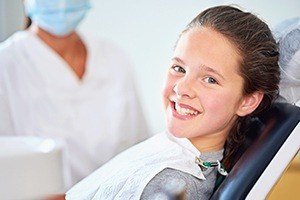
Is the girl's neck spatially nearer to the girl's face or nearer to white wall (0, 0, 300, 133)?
the girl's face

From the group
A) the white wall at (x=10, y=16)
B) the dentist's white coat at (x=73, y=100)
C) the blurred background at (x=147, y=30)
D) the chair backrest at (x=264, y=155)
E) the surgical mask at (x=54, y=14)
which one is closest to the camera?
the chair backrest at (x=264, y=155)

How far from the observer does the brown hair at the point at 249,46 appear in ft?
3.76


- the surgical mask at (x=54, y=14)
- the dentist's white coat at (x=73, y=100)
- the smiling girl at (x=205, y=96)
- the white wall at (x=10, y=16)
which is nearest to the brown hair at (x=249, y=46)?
the smiling girl at (x=205, y=96)

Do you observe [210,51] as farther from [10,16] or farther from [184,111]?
[10,16]

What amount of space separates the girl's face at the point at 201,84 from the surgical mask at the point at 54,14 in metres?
0.96

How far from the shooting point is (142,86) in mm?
2711

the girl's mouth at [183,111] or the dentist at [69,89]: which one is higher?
the girl's mouth at [183,111]

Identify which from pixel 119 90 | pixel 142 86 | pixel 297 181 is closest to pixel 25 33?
pixel 119 90

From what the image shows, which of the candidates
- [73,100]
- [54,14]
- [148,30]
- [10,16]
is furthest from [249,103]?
[10,16]

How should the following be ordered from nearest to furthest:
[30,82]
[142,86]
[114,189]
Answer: [114,189]
[30,82]
[142,86]

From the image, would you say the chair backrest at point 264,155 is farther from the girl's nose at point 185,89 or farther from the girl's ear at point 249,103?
the girl's nose at point 185,89

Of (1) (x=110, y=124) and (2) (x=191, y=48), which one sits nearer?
(2) (x=191, y=48)

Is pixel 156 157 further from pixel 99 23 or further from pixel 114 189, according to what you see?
pixel 99 23

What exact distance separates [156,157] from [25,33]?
0.98 m
